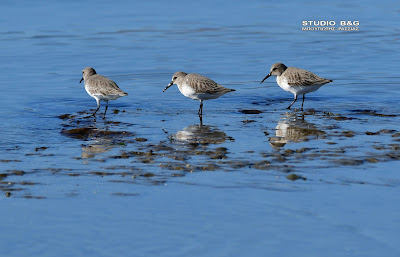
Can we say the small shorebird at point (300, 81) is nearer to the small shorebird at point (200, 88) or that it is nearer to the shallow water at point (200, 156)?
the shallow water at point (200, 156)

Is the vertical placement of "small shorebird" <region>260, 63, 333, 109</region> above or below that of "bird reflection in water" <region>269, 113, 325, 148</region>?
above

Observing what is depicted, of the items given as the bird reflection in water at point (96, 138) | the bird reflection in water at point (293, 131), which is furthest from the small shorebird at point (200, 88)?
the bird reflection in water at point (96, 138)

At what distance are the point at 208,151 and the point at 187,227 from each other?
4379 millimetres

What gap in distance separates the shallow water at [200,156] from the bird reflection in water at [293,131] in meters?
0.07

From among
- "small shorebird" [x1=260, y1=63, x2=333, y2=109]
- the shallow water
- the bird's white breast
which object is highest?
"small shorebird" [x1=260, y1=63, x2=333, y2=109]

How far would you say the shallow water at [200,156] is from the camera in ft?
30.7

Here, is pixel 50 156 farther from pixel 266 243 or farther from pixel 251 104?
pixel 251 104

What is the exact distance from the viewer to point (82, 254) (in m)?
8.81

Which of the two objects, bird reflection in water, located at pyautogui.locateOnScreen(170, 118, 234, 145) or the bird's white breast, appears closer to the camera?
bird reflection in water, located at pyautogui.locateOnScreen(170, 118, 234, 145)

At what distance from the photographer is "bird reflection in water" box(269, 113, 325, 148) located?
49.0 ft

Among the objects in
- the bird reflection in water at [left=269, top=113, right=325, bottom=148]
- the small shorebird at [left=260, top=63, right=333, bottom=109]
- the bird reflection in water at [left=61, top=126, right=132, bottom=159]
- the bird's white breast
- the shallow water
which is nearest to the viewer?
the shallow water

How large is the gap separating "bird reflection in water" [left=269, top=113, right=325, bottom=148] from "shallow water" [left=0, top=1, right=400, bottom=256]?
7 cm

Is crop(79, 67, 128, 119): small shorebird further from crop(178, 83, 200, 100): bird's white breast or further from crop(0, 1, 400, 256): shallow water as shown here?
crop(178, 83, 200, 100): bird's white breast

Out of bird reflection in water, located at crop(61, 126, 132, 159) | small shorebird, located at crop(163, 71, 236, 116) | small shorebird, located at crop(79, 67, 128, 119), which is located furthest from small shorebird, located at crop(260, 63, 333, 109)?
bird reflection in water, located at crop(61, 126, 132, 159)
